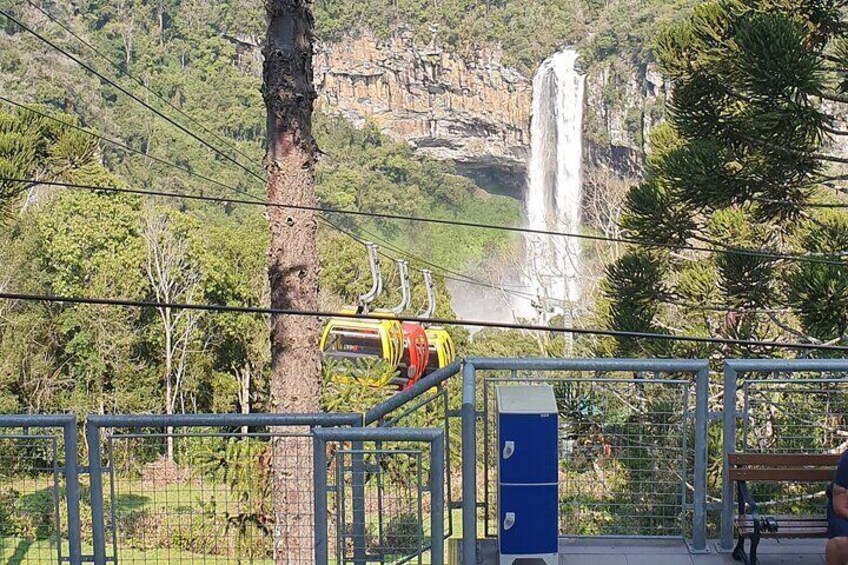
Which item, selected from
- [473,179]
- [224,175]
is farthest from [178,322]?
[473,179]

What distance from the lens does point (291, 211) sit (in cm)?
673

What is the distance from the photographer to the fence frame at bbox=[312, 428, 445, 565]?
3.54 metres

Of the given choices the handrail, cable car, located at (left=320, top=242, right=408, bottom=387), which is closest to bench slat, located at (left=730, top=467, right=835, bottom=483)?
the handrail

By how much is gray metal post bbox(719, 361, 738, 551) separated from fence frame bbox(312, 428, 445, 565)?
1366 mm

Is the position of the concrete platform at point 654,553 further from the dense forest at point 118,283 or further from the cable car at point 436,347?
the cable car at point 436,347

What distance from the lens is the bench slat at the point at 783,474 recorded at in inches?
165

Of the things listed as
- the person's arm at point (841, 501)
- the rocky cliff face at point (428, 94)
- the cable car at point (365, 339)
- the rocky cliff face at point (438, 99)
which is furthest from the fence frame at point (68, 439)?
the rocky cliff face at point (428, 94)

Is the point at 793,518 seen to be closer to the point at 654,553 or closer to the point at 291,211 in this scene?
the point at 654,553

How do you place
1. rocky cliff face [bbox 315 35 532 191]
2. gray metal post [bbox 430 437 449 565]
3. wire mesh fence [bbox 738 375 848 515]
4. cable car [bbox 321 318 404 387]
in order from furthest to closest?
1. rocky cliff face [bbox 315 35 532 191]
2. cable car [bbox 321 318 404 387]
3. wire mesh fence [bbox 738 375 848 515]
4. gray metal post [bbox 430 437 449 565]

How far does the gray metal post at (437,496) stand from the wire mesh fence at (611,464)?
83cm

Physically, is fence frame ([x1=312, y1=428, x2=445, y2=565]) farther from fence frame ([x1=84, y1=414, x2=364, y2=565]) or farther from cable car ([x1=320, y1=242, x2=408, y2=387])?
cable car ([x1=320, y1=242, x2=408, y2=387])

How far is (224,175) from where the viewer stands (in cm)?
6350

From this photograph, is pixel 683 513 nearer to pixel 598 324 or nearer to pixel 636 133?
pixel 598 324

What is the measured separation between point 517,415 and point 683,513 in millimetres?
1049
